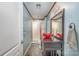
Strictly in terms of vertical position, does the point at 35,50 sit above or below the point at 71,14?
below

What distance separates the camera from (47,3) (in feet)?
3.47

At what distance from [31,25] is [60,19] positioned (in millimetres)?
324

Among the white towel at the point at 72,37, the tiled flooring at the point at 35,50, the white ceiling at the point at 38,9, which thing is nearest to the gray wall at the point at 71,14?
the white towel at the point at 72,37

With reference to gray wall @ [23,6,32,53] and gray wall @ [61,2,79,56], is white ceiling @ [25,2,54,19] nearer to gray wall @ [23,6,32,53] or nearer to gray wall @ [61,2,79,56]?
gray wall @ [23,6,32,53]

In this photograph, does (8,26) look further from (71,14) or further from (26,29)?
(71,14)

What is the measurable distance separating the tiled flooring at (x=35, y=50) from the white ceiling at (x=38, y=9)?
31 centimetres

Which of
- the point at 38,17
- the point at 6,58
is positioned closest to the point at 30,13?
the point at 38,17

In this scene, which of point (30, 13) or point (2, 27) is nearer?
point (2, 27)

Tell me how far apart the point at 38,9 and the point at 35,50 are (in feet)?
1.45

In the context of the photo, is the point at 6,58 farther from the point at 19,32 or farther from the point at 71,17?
the point at 71,17

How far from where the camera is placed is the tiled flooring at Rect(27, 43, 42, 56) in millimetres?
1079

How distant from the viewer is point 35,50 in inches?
43.2

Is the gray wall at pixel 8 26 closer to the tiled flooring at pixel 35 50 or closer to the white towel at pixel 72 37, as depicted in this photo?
the tiled flooring at pixel 35 50

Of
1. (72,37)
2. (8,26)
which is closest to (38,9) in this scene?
(8,26)
